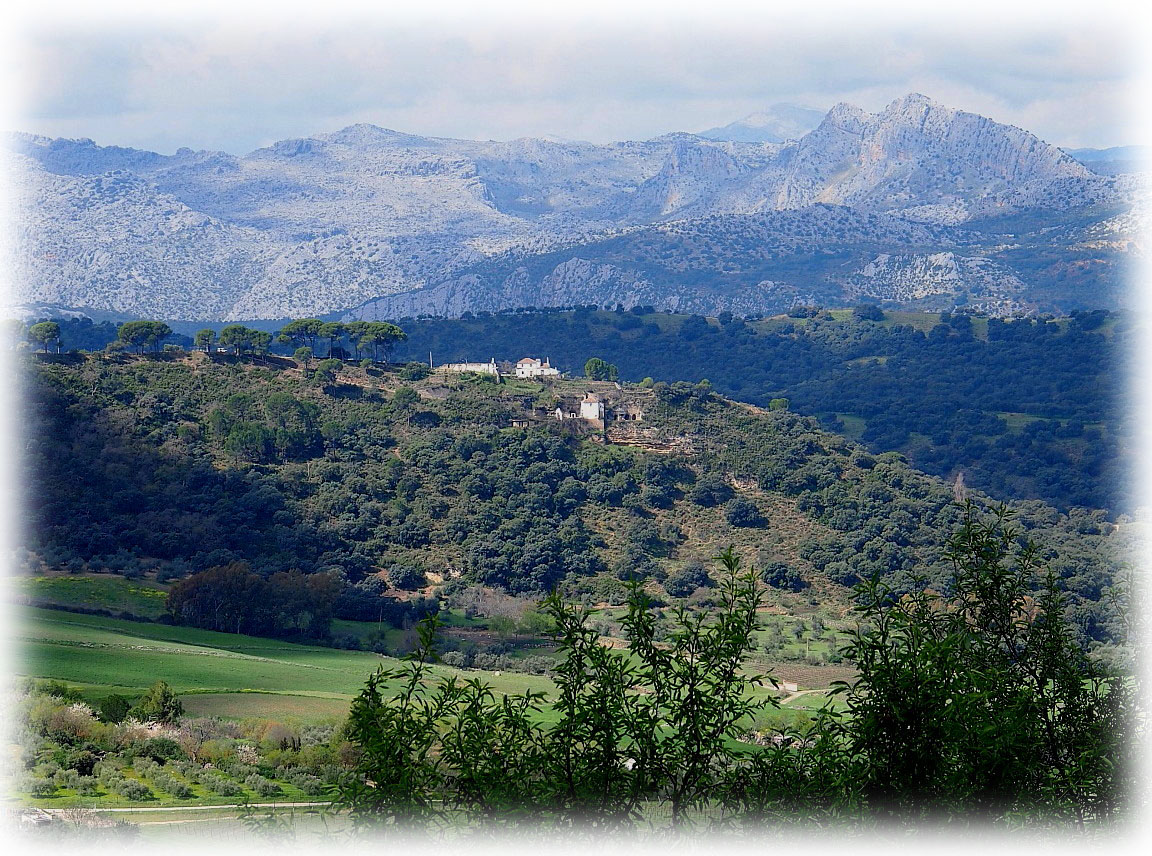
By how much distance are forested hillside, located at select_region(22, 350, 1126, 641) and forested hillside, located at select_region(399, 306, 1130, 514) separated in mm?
15531

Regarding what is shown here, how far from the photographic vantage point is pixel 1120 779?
9719mm

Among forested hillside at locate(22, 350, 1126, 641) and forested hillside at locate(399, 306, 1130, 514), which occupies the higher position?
forested hillside at locate(399, 306, 1130, 514)

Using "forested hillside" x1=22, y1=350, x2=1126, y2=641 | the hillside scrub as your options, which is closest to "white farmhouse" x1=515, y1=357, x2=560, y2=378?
"forested hillside" x1=22, y1=350, x2=1126, y2=641

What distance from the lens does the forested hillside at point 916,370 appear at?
301ft

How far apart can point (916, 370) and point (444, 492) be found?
68.5 meters

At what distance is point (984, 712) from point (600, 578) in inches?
1937

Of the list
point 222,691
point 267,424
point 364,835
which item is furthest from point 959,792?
point 267,424

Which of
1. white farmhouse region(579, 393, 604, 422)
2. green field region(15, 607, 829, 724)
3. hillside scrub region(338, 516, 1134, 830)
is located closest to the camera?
hillside scrub region(338, 516, 1134, 830)

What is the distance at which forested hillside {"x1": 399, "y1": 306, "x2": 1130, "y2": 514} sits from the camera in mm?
91750

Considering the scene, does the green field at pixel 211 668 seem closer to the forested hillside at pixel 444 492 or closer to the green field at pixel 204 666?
the green field at pixel 204 666

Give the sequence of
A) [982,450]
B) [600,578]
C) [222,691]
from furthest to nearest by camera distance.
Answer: [982,450], [600,578], [222,691]

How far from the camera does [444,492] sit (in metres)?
67.2

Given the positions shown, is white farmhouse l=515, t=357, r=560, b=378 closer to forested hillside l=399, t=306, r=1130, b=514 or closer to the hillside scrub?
forested hillside l=399, t=306, r=1130, b=514

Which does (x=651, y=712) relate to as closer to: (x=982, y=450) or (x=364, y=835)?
(x=364, y=835)
